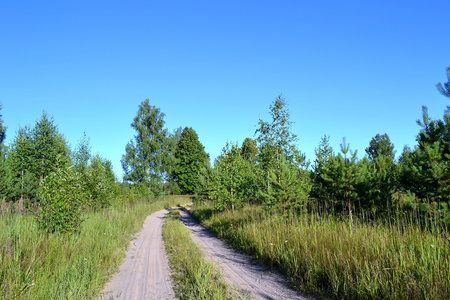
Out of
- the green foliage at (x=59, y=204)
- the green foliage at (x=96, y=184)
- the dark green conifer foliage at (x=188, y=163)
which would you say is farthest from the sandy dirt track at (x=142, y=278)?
the dark green conifer foliage at (x=188, y=163)

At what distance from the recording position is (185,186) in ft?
169

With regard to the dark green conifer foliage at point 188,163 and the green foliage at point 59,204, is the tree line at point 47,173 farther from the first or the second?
the dark green conifer foliage at point 188,163

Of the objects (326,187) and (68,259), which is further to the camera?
(326,187)

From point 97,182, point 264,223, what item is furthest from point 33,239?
point 97,182

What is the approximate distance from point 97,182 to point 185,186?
1318 inches

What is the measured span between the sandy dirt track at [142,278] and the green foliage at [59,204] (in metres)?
2.31

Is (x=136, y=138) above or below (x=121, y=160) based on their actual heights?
above

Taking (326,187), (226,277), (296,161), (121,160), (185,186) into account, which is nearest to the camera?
(226,277)

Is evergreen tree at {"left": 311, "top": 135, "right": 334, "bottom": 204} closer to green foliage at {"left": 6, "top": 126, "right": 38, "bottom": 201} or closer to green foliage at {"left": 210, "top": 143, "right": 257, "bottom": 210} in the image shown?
green foliage at {"left": 210, "top": 143, "right": 257, "bottom": 210}

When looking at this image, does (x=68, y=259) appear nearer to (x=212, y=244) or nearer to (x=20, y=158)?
(x=212, y=244)

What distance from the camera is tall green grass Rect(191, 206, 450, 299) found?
3.65 m

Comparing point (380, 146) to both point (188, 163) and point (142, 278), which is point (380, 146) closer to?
point (188, 163)

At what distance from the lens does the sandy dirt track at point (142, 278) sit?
16.8ft

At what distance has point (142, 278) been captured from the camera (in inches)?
246
